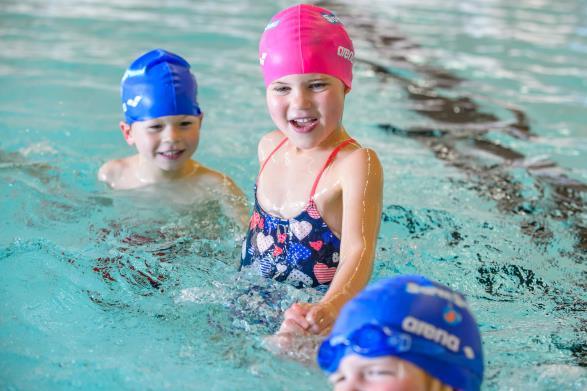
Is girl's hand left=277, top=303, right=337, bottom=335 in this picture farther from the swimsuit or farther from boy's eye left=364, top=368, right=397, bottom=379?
the swimsuit

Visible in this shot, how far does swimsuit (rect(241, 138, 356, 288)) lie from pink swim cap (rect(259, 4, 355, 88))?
0.35m

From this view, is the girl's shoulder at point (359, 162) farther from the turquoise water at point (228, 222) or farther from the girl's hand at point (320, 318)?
the girl's hand at point (320, 318)

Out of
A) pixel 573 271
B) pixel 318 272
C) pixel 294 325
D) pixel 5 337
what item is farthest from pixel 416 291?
pixel 573 271

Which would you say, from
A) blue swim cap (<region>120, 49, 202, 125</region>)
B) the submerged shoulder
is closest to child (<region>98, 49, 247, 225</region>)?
blue swim cap (<region>120, 49, 202, 125</region>)

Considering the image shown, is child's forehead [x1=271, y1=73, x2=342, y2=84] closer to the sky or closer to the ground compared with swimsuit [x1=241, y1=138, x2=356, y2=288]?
closer to the sky

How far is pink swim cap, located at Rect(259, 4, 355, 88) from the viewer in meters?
3.14

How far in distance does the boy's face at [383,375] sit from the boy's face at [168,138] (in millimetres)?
2587

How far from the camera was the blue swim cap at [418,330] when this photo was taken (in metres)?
1.92

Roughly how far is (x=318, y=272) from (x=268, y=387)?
0.74 m

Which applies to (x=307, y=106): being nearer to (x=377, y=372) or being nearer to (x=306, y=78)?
(x=306, y=78)

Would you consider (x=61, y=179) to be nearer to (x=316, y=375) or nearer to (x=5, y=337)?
(x=5, y=337)

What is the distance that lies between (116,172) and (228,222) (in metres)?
0.99

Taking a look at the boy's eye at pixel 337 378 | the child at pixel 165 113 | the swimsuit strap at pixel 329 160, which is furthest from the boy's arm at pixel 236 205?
the boy's eye at pixel 337 378

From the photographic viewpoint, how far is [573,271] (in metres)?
3.93
